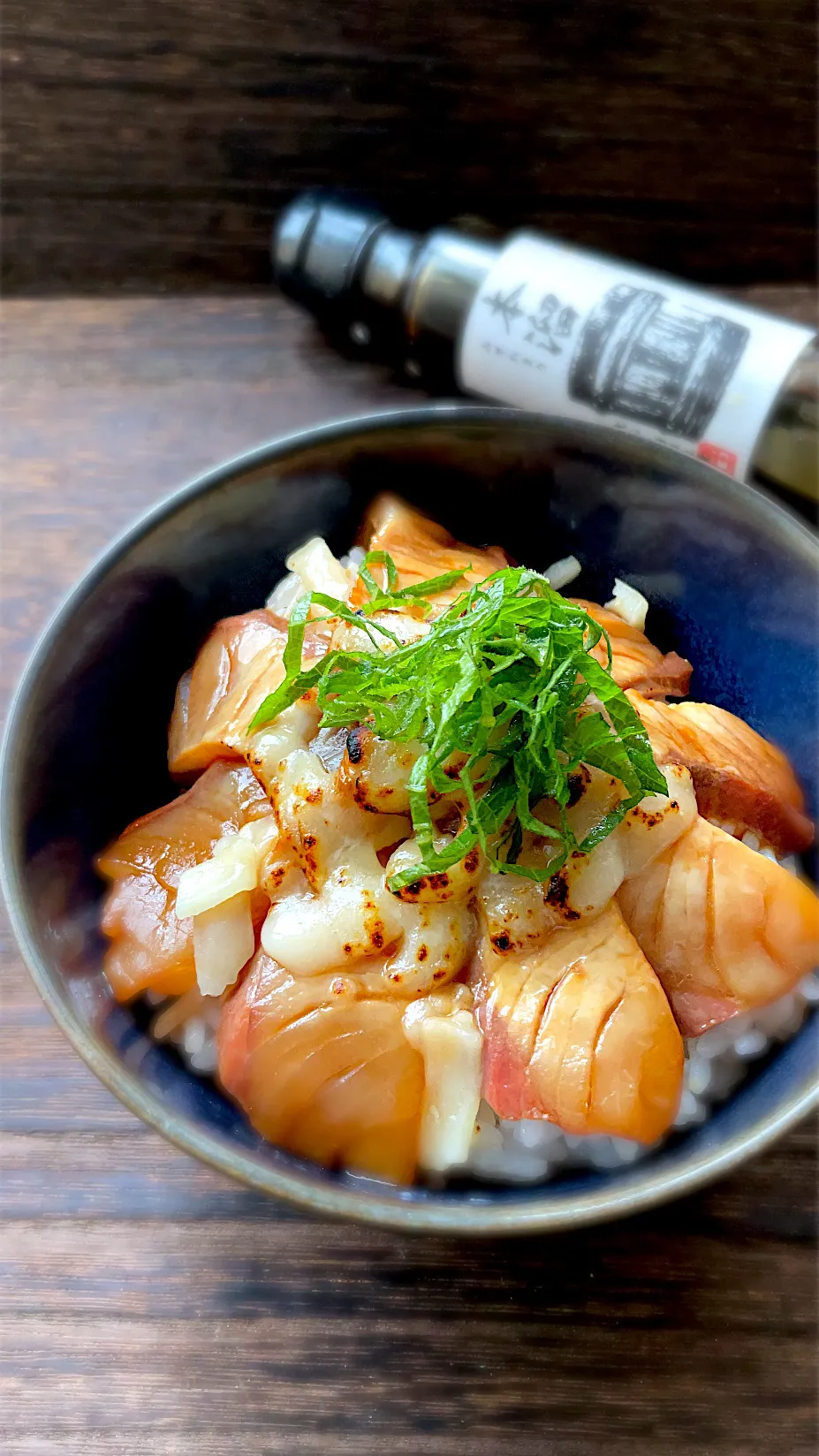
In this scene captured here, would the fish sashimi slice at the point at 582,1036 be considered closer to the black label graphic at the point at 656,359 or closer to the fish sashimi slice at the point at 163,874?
the fish sashimi slice at the point at 163,874

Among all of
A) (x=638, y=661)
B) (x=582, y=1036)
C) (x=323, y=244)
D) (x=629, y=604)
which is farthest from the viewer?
(x=323, y=244)

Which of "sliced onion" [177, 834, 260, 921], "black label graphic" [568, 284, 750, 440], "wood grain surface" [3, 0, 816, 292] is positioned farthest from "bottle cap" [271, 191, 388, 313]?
"sliced onion" [177, 834, 260, 921]

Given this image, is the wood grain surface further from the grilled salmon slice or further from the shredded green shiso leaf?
the shredded green shiso leaf

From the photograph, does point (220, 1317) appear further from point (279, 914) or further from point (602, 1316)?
point (279, 914)

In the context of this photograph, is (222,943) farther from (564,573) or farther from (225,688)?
(564,573)

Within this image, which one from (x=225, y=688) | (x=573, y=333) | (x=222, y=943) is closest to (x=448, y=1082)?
(x=222, y=943)

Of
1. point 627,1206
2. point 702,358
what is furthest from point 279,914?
point 702,358
